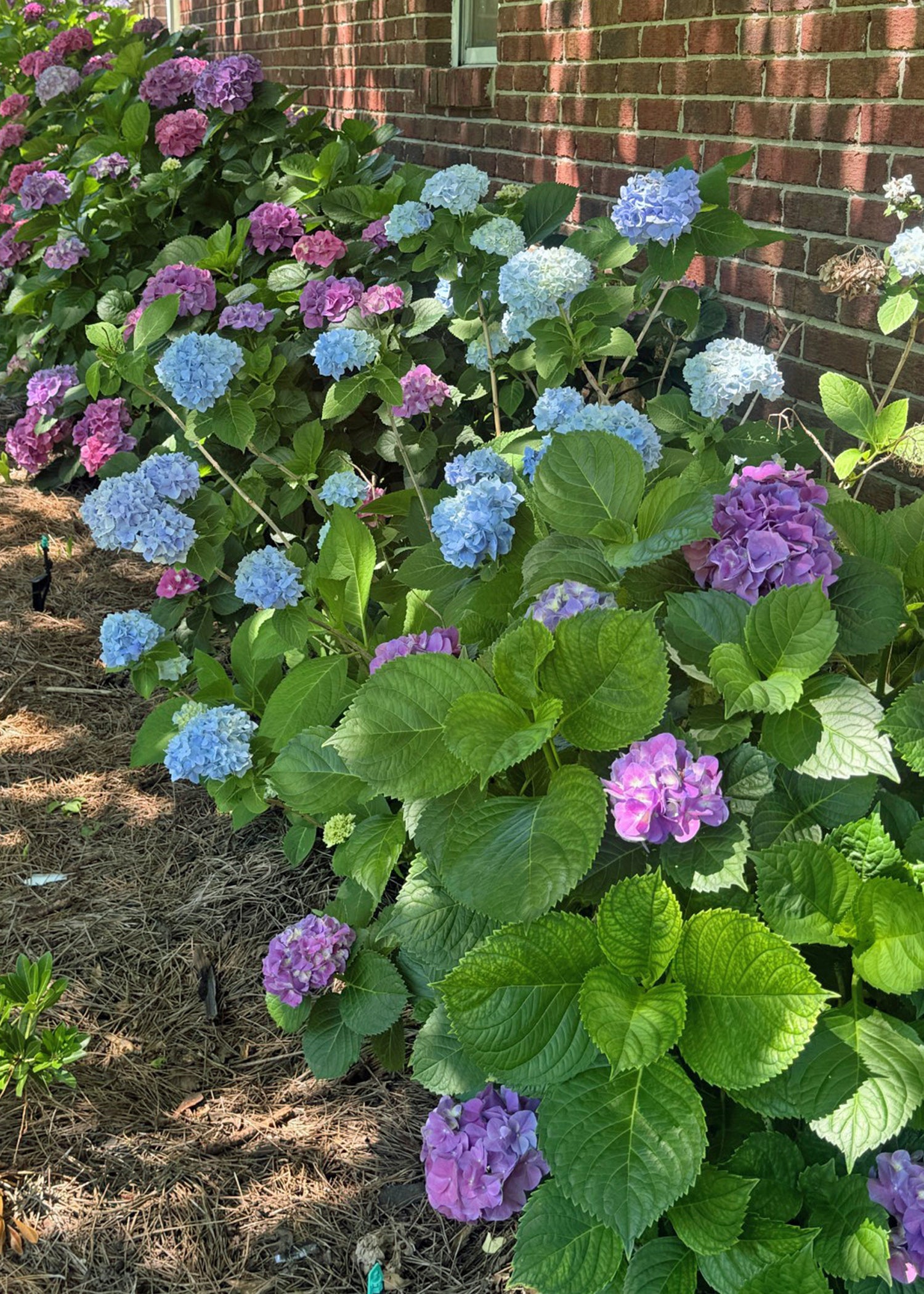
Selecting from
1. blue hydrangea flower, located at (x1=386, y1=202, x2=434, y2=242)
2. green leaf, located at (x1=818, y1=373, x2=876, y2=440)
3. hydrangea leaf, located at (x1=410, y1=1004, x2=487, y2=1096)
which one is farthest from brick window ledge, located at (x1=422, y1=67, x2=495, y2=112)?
hydrangea leaf, located at (x1=410, y1=1004, x2=487, y2=1096)

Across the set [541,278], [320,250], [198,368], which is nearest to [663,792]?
[541,278]

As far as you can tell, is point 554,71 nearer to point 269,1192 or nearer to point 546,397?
point 546,397

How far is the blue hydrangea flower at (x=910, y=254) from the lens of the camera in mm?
2006

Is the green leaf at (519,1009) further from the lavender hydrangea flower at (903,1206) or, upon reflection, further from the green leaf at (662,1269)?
the lavender hydrangea flower at (903,1206)

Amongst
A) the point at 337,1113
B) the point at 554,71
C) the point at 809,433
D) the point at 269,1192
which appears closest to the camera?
the point at 269,1192

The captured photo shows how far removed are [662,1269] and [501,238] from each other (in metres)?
1.82

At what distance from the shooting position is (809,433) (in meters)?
2.26

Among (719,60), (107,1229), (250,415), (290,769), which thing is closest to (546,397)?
(290,769)

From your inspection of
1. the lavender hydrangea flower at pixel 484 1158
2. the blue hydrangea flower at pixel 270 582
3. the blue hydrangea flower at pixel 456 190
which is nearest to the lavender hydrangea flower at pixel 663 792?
the lavender hydrangea flower at pixel 484 1158

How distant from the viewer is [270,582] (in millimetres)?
1994

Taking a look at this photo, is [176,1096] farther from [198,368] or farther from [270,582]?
[198,368]

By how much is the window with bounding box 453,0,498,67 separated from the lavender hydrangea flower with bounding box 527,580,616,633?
4050mm

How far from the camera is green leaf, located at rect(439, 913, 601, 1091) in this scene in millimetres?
1210

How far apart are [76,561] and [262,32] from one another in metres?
4.53
